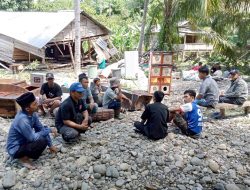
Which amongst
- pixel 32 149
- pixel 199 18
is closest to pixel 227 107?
pixel 32 149

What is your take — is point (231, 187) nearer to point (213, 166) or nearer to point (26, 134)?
point (213, 166)

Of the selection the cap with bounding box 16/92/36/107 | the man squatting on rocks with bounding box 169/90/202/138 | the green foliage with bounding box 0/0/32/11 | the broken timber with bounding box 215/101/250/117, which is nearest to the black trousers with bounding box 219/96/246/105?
the broken timber with bounding box 215/101/250/117

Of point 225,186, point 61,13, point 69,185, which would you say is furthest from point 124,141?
point 61,13

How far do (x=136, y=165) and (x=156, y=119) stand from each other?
1126mm

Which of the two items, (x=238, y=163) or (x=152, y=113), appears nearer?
(x=238, y=163)

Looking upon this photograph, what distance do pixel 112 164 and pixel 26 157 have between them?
1.55m

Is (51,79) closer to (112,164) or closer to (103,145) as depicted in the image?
(103,145)

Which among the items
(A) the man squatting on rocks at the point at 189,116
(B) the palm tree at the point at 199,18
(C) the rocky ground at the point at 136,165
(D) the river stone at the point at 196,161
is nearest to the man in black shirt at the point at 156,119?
(C) the rocky ground at the point at 136,165

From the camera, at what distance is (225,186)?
5125 millimetres

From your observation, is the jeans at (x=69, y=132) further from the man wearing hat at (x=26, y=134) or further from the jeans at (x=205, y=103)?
the jeans at (x=205, y=103)

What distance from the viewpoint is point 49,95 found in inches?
334

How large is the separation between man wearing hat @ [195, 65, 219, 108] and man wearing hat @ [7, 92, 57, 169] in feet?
15.3

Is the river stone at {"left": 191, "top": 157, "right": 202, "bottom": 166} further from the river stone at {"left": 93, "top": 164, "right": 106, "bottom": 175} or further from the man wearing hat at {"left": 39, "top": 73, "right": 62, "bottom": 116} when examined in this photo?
the man wearing hat at {"left": 39, "top": 73, "right": 62, "bottom": 116}

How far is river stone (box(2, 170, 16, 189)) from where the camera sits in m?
5.08
